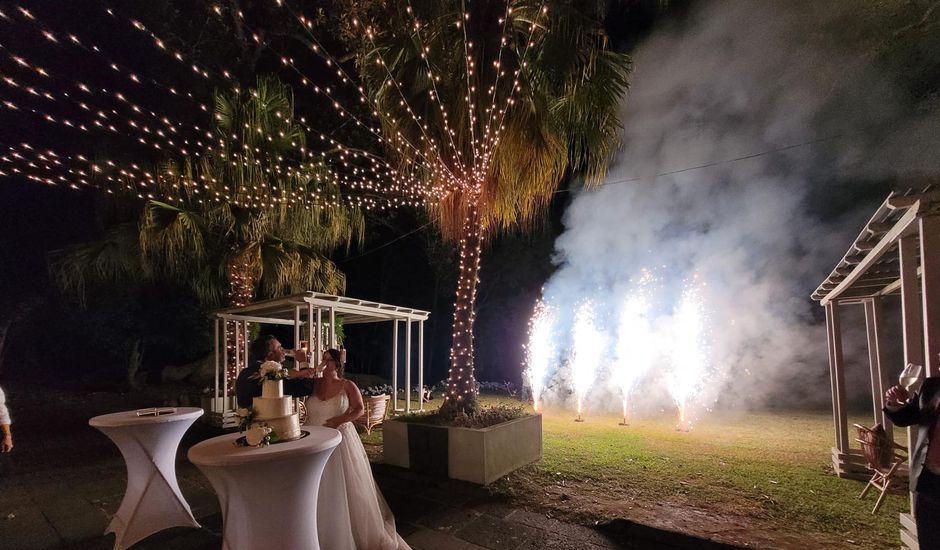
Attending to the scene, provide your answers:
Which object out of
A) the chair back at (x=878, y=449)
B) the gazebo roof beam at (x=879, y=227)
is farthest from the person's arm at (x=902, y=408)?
the chair back at (x=878, y=449)

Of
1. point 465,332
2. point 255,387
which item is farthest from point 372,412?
point 255,387

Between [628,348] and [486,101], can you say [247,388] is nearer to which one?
[486,101]

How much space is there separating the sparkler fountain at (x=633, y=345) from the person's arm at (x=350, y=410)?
923 centimetres

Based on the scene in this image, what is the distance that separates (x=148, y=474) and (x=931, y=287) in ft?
21.3

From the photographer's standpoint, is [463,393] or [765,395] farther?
[765,395]

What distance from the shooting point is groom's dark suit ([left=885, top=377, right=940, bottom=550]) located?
290 centimetres

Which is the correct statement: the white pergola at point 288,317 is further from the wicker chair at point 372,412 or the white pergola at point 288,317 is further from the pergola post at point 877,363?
→ the pergola post at point 877,363

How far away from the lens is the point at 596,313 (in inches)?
655

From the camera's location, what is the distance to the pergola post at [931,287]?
335 cm

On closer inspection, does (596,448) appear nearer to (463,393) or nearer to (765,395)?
(463,393)

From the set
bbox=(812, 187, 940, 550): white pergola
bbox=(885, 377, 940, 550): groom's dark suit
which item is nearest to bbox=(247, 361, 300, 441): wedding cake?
bbox=(885, 377, 940, 550): groom's dark suit

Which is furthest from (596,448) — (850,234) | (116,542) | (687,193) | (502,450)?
(850,234)

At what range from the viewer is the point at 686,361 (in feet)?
36.4

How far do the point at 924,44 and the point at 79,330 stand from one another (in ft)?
75.2
